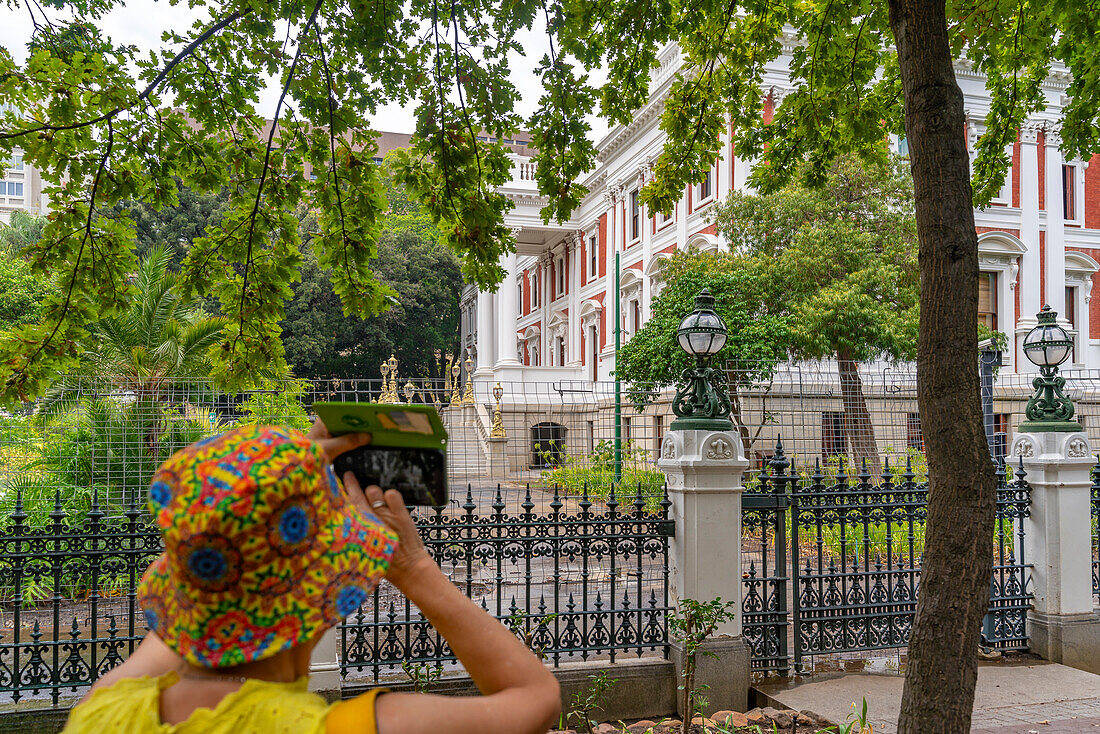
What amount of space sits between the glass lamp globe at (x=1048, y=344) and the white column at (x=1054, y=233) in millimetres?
21155

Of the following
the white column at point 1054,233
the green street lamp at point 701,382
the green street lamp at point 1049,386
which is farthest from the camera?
the white column at point 1054,233

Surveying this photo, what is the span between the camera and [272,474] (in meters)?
1.19

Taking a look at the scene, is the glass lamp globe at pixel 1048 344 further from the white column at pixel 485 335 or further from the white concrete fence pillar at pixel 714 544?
the white column at pixel 485 335

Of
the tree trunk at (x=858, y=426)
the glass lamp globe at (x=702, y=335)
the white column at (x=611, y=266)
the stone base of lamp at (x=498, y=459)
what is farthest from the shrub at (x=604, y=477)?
the white column at (x=611, y=266)

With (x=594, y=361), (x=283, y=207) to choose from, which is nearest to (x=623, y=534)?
(x=283, y=207)

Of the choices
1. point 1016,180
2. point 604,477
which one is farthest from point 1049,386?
point 1016,180

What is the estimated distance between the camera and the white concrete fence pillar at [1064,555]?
6.63 metres

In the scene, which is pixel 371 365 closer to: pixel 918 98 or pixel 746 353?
pixel 746 353

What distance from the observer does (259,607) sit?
1.21 meters

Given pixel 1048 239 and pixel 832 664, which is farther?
pixel 1048 239

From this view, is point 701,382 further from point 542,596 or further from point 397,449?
point 397,449

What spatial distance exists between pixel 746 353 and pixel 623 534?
11121 mm

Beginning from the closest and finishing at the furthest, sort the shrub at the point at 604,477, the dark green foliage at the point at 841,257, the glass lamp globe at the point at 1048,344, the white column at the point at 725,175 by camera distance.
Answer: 1. the glass lamp globe at the point at 1048,344
2. the shrub at the point at 604,477
3. the dark green foliage at the point at 841,257
4. the white column at the point at 725,175

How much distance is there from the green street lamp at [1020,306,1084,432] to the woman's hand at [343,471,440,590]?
283 inches
